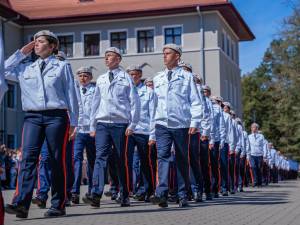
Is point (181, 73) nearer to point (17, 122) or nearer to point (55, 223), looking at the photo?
point (55, 223)

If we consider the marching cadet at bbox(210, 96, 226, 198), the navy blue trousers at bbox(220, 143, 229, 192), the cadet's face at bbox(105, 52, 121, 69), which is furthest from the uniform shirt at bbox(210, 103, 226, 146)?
the cadet's face at bbox(105, 52, 121, 69)

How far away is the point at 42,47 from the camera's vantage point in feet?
28.8

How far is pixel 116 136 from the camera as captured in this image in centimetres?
1020

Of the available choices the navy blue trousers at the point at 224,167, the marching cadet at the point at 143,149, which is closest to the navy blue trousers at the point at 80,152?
the marching cadet at the point at 143,149

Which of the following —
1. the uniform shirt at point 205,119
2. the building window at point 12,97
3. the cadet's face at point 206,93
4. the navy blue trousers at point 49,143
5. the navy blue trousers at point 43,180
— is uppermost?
the building window at point 12,97

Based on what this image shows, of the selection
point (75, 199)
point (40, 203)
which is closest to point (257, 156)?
point (75, 199)

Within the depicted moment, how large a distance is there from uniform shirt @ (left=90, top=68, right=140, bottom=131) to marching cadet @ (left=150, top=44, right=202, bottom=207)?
39 centimetres

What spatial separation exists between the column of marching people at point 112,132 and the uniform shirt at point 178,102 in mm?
15

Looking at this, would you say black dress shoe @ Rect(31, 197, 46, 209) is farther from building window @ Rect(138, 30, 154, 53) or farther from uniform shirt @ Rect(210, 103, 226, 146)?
building window @ Rect(138, 30, 154, 53)

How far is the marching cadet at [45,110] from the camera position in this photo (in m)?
8.44

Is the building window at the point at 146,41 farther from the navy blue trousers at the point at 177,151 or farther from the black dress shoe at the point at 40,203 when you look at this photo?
the black dress shoe at the point at 40,203

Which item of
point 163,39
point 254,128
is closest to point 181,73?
point 254,128

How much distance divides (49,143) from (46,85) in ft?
2.44

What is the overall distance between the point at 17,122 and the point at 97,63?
7.27 metres
